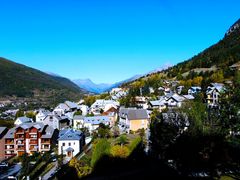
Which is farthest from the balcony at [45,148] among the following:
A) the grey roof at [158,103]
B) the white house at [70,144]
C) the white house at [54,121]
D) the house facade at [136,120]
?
the grey roof at [158,103]

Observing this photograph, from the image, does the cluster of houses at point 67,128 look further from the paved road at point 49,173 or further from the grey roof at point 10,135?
the paved road at point 49,173

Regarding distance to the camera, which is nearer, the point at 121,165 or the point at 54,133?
the point at 121,165

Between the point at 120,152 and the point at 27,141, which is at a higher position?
the point at 120,152

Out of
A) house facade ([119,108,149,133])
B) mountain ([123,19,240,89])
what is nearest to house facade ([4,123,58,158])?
house facade ([119,108,149,133])

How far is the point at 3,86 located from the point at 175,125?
158 m

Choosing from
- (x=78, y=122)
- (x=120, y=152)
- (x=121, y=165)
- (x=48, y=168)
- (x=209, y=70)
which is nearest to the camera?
(x=121, y=165)

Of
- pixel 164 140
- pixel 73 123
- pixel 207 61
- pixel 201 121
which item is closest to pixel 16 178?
pixel 164 140

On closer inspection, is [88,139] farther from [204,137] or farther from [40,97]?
[40,97]

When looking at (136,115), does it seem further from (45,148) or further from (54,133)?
(45,148)

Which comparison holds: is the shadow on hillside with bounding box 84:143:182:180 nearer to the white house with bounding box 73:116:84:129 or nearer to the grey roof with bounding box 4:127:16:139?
the grey roof with bounding box 4:127:16:139

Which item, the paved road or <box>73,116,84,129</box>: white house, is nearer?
the paved road

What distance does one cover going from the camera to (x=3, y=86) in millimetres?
173375

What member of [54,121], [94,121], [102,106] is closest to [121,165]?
[94,121]

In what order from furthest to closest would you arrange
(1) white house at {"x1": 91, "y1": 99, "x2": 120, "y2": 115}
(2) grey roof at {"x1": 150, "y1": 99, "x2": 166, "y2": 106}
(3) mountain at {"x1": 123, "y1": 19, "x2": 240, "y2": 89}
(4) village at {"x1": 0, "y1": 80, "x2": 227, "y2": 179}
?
(3) mountain at {"x1": 123, "y1": 19, "x2": 240, "y2": 89} < (1) white house at {"x1": 91, "y1": 99, "x2": 120, "y2": 115} < (2) grey roof at {"x1": 150, "y1": 99, "x2": 166, "y2": 106} < (4) village at {"x1": 0, "y1": 80, "x2": 227, "y2": 179}
